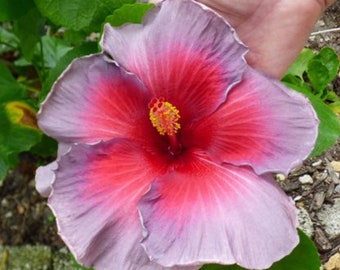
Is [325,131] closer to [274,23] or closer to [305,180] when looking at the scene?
[274,23]

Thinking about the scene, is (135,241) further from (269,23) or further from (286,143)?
(269,23)

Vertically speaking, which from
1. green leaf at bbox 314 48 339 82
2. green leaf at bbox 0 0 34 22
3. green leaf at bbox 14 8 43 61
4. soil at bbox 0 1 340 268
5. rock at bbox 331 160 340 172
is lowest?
soil at bbox 0 1 340 268

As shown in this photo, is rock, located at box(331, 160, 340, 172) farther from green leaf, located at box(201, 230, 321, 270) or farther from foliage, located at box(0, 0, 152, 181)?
foliage, located at box(0, 0, 152, 181)

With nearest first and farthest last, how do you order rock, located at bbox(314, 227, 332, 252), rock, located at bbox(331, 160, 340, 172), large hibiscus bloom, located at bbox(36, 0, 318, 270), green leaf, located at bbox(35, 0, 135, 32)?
large hibiscus bloom, located at bbox(36, 0, 318, 270) → green leaf, located at bbox(35, 0, 135, 32) → rock, located at bbox(314, 227, 332, 252) → rock, located at bbox(331, 160, 340, 172)

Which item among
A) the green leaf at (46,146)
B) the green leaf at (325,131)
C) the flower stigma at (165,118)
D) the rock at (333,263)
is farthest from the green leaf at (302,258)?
the green leaf at (46,146)

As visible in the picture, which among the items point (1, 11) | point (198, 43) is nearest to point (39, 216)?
point (1, 11)

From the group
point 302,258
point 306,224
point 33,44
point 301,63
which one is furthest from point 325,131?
point 33,44

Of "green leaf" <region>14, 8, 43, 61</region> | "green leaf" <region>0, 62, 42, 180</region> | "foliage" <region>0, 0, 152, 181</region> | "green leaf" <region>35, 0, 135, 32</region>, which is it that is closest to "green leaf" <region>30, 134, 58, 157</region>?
"foliage" <region>0, 0, 152, 181</region>
